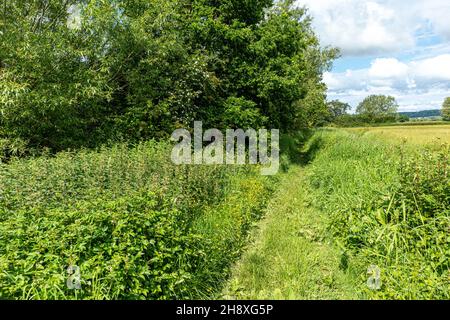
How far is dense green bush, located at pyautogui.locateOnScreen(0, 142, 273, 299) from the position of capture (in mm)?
2836

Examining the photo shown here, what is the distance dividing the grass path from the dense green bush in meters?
0.33

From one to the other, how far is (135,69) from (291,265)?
8493 mm

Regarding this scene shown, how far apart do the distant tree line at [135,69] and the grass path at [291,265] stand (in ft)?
A: 19.8

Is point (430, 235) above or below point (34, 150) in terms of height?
below

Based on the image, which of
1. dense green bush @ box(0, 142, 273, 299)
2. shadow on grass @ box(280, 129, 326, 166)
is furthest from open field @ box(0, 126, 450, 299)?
shadow on grass @ box(280, 129, 326, 166)

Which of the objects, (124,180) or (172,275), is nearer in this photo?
(172,275)

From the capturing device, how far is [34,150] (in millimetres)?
7922

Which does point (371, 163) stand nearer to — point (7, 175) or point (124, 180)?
point (124, 180)

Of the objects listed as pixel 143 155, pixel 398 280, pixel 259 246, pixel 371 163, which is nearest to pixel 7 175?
pixel 143 155

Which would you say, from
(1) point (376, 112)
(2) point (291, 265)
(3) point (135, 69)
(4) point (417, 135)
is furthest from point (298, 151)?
(1) point (376, 112)

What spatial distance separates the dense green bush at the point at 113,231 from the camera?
2.84 m

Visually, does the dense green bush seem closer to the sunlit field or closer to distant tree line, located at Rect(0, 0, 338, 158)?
distant tree line, located at Rect(0, 0, 338, 158)

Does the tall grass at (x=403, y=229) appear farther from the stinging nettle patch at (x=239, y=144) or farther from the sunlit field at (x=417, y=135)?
the stinging nettle patch at (x=239, y=144)

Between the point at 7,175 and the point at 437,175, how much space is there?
7.25 m
